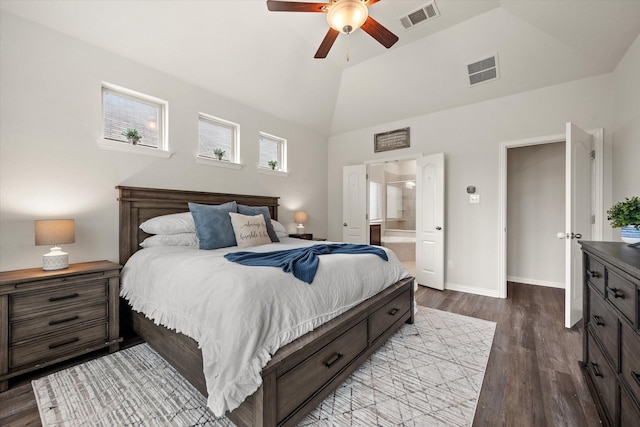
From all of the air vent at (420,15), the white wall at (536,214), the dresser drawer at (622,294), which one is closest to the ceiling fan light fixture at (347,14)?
the air vent at (420,15)

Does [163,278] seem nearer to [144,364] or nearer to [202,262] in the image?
[202,262]

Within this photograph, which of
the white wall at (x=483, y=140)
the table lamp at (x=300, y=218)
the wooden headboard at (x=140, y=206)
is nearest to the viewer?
the wooden headboard at (x=140, y=206)

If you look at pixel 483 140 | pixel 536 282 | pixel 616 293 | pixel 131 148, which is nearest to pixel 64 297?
pixel 131 148

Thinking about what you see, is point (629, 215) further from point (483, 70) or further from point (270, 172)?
point (270, 172)

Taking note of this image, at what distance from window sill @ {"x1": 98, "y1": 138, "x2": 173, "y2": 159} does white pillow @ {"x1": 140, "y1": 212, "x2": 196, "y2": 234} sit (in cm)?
73

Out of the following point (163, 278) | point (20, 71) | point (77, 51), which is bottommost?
point (163, 278)

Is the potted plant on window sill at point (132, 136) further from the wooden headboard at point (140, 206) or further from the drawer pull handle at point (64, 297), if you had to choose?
the drawer pull handle at point (64, 297)

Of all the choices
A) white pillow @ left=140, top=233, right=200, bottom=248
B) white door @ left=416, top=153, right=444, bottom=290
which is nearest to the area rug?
white pillow @ left=140, top=233, right=200, bottom=248

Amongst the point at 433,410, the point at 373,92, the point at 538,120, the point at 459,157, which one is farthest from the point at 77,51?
the point at 538,120

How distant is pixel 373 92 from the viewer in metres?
4.22

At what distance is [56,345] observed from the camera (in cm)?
191

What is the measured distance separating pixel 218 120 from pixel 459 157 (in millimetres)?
3557

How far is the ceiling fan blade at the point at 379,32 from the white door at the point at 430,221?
2048 mm

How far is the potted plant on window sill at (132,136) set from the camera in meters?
2.76
